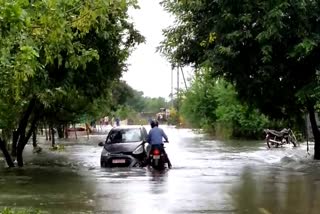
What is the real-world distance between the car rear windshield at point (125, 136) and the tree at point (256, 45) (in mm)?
2945

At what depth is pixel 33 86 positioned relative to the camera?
57.8 ft

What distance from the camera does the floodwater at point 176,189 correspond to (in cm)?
1158

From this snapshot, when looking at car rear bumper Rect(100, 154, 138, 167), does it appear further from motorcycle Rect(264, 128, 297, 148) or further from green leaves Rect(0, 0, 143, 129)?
motorcycle Rect(264, 128, 297, 148)

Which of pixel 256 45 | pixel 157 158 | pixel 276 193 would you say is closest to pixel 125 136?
pixel 157 158

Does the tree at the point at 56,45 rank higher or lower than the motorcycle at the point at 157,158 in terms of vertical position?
higher

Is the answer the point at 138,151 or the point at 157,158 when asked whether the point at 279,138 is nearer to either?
the point at 138,151

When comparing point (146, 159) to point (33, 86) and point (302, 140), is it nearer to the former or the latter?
point (33, 86)

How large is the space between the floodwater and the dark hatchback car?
803 mm

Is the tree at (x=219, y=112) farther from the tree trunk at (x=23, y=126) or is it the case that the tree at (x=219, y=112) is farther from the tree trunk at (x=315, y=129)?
the tree trunk at (x=23, y=126)

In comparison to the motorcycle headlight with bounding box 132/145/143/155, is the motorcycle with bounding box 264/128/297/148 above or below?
above

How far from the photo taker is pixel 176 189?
1434cm

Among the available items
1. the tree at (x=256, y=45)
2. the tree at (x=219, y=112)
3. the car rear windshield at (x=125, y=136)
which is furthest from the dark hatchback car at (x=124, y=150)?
the tree at (x=219, y=112)

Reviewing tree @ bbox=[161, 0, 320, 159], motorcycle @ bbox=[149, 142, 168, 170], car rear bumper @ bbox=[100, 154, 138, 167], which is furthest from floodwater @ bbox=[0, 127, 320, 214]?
tree @ bbox=[161, 0, 320, 159]

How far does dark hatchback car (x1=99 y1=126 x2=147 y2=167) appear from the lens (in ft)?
69.2
